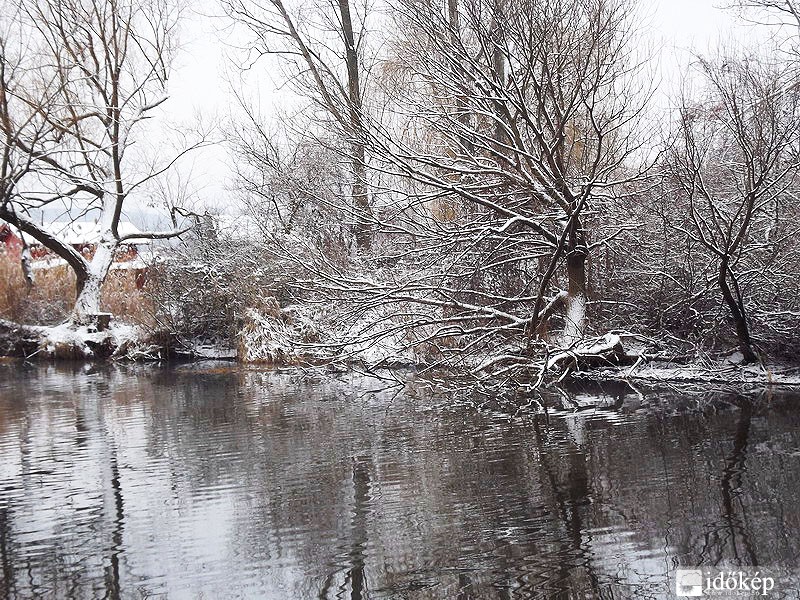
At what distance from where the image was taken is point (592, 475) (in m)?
7.08

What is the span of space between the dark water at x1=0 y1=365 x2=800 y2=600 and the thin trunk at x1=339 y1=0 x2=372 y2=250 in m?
3.90

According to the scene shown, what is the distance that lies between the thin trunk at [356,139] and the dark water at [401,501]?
3.90 metres

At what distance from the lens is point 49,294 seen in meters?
24.0

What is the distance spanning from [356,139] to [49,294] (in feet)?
50.6

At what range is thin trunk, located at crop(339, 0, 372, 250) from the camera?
12.7m

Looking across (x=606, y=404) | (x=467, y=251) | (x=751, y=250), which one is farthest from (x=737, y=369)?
(x=467, y=251)

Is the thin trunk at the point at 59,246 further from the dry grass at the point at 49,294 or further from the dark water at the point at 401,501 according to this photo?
the dark water at the point at 401,501

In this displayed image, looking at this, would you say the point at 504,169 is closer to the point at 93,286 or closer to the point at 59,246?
the point at 93,286

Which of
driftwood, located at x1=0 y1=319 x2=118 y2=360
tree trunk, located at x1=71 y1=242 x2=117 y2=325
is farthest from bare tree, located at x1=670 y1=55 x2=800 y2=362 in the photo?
tree trunk, located at x1=71 y1=242 x2=117 y2=325

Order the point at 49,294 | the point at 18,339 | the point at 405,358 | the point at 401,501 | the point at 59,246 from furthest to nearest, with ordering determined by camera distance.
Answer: the point at 49,294 < the point at 59,246 < the point at 18,339 < the point at 405,358 < the point at 401,501

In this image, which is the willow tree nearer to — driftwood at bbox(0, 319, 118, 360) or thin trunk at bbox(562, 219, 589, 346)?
thin trunk at bbox(562, 219, 589, 346)

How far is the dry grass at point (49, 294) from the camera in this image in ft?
75.6

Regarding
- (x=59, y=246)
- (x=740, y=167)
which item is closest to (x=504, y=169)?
(x=740, y=167)

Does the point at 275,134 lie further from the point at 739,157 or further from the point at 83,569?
the point at 83,569
